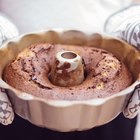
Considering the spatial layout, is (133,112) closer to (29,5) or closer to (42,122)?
(42,122)

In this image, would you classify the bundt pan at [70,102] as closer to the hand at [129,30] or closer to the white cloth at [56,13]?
the hand at [129,30]

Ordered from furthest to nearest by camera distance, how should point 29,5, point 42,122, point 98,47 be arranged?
point 29,5
point 98,47
point 42,122

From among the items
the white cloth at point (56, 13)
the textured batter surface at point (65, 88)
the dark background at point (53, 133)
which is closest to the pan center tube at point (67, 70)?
the textured batter surface at point (65, 88)

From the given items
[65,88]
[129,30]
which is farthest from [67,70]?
[129,30]

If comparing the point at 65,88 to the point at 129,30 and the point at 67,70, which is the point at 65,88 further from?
the point at 129,30

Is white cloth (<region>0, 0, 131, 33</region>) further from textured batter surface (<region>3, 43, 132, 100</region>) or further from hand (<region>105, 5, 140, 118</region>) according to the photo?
textured batter surface (<region>3, 43, 132, 100</region>)

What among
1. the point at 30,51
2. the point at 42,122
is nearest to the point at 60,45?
the point at 30,51

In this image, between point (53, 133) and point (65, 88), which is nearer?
point (65, 88)
